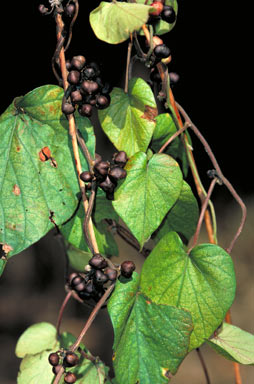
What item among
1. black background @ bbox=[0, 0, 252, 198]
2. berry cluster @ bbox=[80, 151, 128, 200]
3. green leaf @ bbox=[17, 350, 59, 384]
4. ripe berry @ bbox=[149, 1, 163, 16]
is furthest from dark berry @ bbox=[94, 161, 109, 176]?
black background @ bbox=[0, 0, 252, 198]

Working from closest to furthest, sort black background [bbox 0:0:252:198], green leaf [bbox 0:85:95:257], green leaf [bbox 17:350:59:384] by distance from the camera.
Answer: green leaf [bbox 0:85:95:257] < green leaf [bbox 17:350:59:384] < black background [bbox 0:0:252:198]

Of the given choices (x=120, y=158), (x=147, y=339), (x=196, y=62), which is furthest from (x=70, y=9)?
(x=196, y=62)

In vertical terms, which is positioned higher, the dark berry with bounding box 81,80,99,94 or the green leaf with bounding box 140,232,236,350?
the dark berry with bounding box 81,80,99,94

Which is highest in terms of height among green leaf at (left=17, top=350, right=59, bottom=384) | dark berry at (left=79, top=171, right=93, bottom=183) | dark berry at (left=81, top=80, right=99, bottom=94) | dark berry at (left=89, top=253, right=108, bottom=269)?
dark berry at (left=81, top=80, right=99, bottom=94)

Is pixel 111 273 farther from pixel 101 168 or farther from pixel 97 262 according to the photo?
pixel 101 168

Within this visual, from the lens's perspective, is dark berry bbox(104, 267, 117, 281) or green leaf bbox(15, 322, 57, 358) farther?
green leaf bbox(15, 322, 57, 358)

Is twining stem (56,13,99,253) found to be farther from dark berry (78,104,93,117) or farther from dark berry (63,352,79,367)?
dark berry (63,352,79,367)

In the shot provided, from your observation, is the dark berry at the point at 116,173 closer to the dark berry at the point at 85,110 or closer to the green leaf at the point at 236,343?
the dark berry at the point at 85,110
